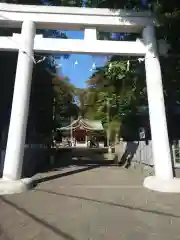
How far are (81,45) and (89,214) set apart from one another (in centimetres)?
518

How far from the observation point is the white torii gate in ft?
24.6

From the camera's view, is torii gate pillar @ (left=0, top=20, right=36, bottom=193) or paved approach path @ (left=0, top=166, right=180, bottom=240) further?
torii gate pillar @ (left=0, top=20, right=36, bottom=193)

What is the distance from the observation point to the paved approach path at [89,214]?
3.92 m

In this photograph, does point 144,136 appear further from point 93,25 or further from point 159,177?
point 93,25

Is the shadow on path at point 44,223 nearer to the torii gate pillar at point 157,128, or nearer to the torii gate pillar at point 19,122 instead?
the torii gate pillar at point 19,122

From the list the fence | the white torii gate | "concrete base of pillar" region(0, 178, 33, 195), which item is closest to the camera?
"concrete base of pillar" region(0, 178, 33, 195)

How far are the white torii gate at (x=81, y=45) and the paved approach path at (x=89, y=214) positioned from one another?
1121 millimetres

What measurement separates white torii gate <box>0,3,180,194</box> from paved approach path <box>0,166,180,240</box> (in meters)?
1.12

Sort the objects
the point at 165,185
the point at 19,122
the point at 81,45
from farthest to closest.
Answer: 1. the point at 81,45
2. the point at 19,122
3. the point at 165,185

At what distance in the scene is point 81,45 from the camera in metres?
8.16

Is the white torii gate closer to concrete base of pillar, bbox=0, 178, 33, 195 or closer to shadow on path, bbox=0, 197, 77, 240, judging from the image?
concrete base of pillar, bbox=0, 178, 33, 195

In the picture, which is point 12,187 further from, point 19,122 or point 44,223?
point 44,223

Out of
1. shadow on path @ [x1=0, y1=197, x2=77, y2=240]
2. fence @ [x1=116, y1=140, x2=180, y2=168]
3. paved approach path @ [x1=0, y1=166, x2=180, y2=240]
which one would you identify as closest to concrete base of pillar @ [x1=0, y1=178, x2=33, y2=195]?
paved approach path @ [x1=0, y1=166, x2=180, y2=240]

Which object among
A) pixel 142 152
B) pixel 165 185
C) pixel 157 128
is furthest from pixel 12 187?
pixel 142 152
